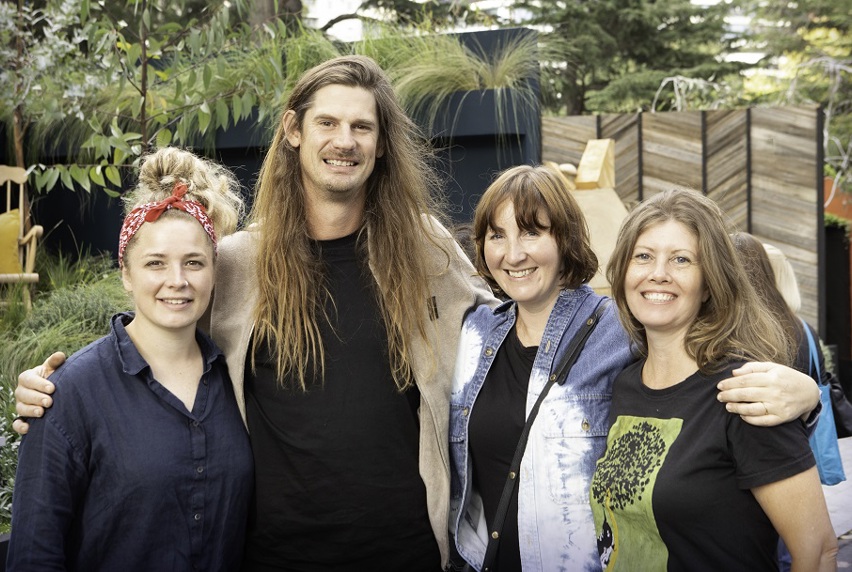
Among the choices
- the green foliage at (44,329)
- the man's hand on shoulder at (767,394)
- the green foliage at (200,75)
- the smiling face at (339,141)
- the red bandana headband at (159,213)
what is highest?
the green foliage at (200,75)

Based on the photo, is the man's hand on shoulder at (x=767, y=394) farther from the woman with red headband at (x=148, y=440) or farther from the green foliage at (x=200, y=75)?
the green foliage at (x=200, y=75)

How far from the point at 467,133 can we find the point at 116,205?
3.34 metres

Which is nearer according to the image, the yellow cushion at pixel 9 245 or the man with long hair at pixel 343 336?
the man with long hair at pixel 343 336

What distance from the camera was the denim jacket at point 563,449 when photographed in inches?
99.1

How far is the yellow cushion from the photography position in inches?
275

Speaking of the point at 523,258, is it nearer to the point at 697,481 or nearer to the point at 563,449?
the point at 563,449

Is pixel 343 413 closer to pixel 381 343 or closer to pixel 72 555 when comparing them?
pixel 381 343

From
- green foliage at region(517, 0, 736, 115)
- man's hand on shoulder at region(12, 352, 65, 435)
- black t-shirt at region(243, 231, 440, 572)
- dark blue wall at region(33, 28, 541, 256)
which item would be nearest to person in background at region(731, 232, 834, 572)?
black t-shirt at region(243, 231, 440, 572)

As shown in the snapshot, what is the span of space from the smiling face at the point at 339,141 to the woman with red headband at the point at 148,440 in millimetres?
406

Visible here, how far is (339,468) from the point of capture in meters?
2.67

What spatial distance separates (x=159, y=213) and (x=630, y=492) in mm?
1487

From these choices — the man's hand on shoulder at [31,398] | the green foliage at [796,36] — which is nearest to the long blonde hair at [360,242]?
the man's hand on shoulder at [31,398]

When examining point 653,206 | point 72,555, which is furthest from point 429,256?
point 72,555

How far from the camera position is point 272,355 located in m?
2.77
